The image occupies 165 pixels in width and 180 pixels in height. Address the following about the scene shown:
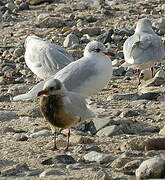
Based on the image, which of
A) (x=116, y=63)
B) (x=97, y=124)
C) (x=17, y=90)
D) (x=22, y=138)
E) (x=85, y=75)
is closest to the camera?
(x=22, y=138)

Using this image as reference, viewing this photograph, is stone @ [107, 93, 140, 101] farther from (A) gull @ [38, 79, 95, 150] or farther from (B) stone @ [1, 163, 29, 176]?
(B) stone @ [1, 163, 29, 176]

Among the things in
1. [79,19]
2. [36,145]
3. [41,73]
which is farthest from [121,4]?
[36,145]

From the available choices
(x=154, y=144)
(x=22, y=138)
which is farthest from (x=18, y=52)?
(x=154, y=144)

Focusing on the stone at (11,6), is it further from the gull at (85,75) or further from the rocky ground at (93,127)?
the gull at (85,75)

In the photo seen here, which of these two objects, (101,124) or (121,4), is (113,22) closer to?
(121,4)

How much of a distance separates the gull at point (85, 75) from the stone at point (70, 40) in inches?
212

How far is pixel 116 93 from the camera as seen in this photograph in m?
11.0

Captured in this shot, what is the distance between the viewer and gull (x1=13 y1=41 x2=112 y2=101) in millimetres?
9289

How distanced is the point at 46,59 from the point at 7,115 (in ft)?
5.90

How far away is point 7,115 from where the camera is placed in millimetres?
9492

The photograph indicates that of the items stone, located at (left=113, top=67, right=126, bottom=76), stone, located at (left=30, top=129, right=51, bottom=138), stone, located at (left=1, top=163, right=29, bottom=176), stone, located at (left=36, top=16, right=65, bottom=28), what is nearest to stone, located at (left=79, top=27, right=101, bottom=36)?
stone, located at (left=36, top=16, right=65, bottom=28)

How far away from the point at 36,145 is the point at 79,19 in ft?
34.8

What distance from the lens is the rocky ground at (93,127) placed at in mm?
6699

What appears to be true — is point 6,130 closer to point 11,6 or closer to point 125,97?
point 125,97
